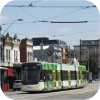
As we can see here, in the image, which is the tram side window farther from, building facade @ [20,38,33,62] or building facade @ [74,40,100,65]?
building facade @ [74,40,100,65]

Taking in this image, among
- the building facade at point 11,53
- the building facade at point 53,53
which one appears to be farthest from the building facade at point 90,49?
the building facade at point 11,53

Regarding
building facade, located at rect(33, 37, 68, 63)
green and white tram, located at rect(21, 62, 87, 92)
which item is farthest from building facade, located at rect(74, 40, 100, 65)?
green and white tram, located at rect(21, 62, 87, 92)

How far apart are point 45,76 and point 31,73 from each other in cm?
150

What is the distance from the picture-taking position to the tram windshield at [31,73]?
32.7m

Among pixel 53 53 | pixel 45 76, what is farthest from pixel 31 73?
pixel 53 53

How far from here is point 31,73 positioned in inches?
1296

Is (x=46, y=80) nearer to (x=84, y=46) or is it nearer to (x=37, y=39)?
(x=37, y=39)

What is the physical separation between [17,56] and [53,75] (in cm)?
2456

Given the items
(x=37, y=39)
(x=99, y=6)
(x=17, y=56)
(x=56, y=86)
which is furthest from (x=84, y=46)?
(x=99, y=6)

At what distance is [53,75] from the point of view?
118 feet

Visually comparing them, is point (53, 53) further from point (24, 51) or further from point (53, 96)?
point (53, 96)

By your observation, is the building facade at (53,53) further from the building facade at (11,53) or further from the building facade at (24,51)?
the building facade at (11,53)

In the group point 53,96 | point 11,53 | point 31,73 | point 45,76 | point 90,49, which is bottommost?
point 53,96

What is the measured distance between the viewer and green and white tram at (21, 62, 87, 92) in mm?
32656
